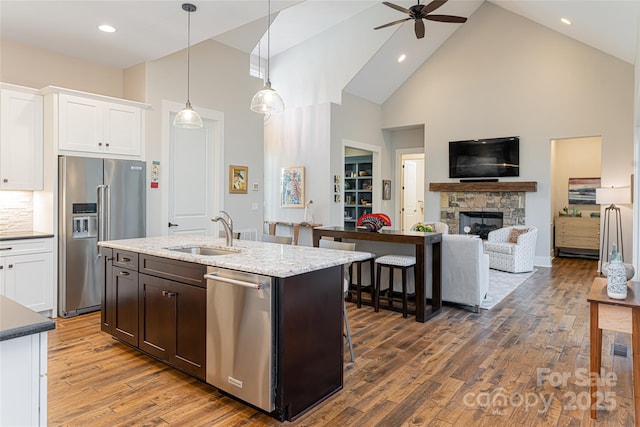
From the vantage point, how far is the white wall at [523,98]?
22.1 ft

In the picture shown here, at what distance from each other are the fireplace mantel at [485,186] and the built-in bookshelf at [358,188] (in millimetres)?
1438

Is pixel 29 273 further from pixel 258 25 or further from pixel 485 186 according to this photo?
pixel 485 186

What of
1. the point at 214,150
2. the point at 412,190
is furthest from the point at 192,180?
the point at 412,190

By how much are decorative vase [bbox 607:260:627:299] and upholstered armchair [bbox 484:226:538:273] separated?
4600 mm

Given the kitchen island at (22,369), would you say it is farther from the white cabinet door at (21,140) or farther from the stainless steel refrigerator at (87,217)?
the white cabinet door at (21,140)

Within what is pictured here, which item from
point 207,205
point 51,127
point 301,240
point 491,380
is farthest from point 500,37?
point 51,127

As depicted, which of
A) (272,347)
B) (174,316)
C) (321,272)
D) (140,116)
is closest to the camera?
(272,347)

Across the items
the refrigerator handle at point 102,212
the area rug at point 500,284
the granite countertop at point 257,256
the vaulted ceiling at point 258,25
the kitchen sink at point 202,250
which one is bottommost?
the area rug at point 500,284

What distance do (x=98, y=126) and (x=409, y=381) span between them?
4050 millimetres

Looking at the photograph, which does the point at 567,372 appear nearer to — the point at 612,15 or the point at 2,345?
the point at 2,345

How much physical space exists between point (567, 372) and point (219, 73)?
5128 millimetres

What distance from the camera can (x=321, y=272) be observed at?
7.91ft

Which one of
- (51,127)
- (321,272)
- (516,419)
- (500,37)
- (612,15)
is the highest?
(500,37)

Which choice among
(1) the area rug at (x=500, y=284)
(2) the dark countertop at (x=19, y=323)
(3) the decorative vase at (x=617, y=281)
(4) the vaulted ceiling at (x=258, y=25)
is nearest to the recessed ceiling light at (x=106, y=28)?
(4) the vaulted ceiling at (x=258, y=25)
